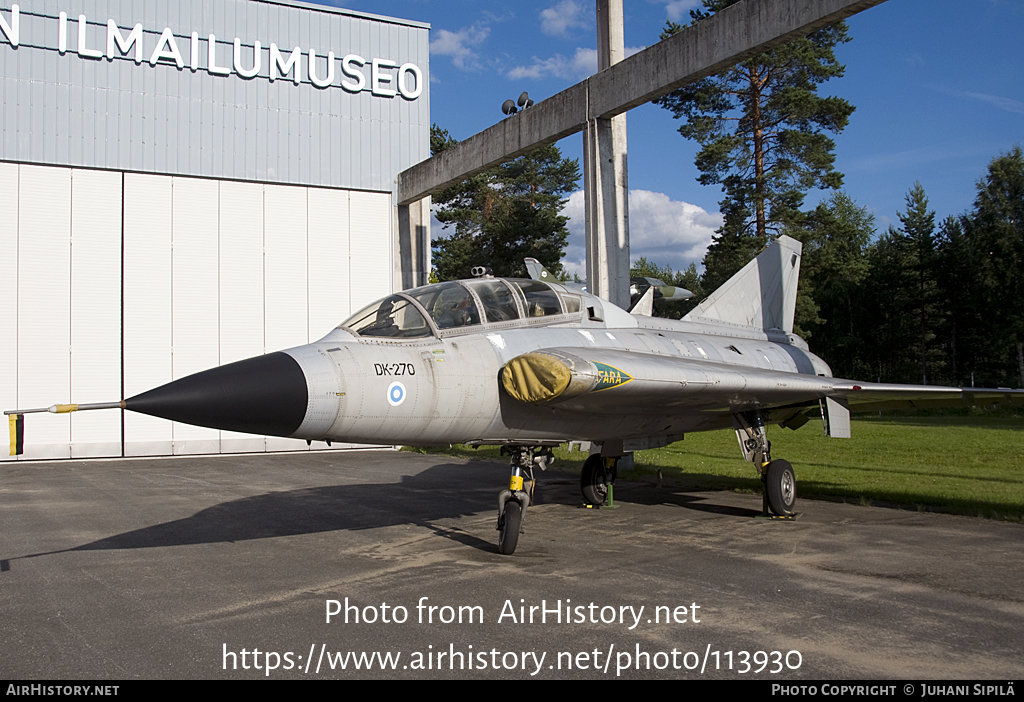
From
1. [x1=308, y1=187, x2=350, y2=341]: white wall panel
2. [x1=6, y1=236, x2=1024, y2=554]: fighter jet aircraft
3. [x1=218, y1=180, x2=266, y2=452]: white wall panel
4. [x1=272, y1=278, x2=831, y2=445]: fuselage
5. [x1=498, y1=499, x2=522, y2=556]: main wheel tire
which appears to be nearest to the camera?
[x1=6, y1=236, x2=1024, y2=554]: fighter jet aircraft

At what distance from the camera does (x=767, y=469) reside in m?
9.62

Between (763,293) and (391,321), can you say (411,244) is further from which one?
(391,321)

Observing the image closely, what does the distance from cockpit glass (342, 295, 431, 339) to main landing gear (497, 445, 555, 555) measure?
1.71m

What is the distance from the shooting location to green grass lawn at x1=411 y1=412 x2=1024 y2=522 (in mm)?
10906

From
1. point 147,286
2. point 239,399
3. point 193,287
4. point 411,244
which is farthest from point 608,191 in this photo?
point 147,286

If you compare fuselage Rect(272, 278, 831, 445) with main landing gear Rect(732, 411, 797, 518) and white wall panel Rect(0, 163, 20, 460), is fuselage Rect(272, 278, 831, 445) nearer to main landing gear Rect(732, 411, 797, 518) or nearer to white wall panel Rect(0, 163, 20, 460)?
main landing gear Rect(732, 411, 797, 518)

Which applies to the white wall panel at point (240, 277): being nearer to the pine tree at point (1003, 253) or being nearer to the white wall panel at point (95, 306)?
the white wall panel at point (95, 306)

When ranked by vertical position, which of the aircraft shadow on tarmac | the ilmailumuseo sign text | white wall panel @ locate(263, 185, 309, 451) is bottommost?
the aircraft shadow on tarmac

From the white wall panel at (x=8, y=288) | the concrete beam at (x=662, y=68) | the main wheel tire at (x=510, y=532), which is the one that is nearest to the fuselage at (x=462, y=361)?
the main wheel tire at (x=510, y=532)

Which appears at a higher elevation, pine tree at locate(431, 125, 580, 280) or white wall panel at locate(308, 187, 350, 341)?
pine tree at locate(431, 125, 580, 280)

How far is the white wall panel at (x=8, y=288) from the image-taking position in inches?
745

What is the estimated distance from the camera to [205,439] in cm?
2102

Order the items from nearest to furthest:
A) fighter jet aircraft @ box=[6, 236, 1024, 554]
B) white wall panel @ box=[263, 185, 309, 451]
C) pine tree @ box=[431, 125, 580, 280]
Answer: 1. fighter jet aircraft @ box=[6, 236, 1024, 554]
2. white wall panel @ box=[263, 185, 309, 451]
3. pine tree @ box=[431, 125, 580, 280]

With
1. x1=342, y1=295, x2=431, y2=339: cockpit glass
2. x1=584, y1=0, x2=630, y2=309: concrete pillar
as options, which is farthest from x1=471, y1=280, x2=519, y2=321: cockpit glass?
x1=584, y1=0, x2=630, y2=309: concrete pillar
